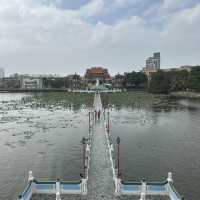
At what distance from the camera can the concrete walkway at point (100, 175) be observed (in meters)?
19.2

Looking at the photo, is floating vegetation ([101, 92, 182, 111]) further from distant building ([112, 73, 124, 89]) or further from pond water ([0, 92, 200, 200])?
distant building ([112, 73, 124, 89])

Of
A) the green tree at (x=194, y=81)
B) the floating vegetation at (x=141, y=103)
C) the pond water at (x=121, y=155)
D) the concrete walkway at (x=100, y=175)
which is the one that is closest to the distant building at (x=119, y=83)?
the green tree at (x=194, y=81)

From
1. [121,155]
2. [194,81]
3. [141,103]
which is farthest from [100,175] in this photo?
[194,81]

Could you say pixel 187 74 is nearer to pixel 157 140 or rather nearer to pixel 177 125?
pixel 177 125

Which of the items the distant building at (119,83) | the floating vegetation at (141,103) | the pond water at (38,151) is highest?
the distant building at (119,83)

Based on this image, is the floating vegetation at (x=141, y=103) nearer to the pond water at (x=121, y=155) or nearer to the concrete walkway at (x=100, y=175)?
the pond water at (x=121, y=155)

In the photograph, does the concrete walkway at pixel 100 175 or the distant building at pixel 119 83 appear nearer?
the concrete walkway at pixel 100 175

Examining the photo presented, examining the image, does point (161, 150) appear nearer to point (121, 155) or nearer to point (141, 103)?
point (121, 155)

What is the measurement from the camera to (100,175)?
A: 2225 cm

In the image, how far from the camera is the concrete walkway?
63.1ft

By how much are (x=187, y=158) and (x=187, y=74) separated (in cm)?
11092

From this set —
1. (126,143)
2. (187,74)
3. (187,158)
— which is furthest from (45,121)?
(187,74)

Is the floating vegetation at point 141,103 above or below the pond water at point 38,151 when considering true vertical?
above

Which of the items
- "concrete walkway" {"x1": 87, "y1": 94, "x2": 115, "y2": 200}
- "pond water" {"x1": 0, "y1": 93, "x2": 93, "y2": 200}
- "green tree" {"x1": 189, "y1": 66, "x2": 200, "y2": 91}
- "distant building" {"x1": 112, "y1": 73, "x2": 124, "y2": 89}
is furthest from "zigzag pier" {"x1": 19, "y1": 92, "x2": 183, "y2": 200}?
"distant building" {"x1": 112, "y1": 73, "x2": 124, "y2": 89}
